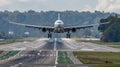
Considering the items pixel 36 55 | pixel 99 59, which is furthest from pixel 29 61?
pixel 36 55

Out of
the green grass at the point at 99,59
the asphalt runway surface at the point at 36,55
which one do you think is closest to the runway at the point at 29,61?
the asphalt runway surface at the point at 36,55

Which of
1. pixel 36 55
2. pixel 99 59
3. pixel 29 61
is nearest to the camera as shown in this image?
pixel 29 61

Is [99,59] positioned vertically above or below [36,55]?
below

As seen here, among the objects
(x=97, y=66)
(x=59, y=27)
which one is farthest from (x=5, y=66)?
(x=59, y=27)

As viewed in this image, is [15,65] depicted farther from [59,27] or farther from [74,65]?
[59,27]

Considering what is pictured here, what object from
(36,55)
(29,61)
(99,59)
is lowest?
(99,59)

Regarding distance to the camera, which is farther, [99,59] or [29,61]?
[99,59]

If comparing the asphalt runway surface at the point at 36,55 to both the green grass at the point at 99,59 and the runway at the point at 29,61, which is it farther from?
the green grass at the point at 99,59

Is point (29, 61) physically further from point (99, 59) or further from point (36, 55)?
point (36, 55)

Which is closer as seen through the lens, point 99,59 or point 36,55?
point 99,59

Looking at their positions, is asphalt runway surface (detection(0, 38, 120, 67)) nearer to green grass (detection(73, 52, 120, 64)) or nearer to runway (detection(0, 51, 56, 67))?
runway (detection(0, 51, 56, 67))

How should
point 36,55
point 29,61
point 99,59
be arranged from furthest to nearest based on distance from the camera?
point 36,55 < point 99,59 < point 29,61
